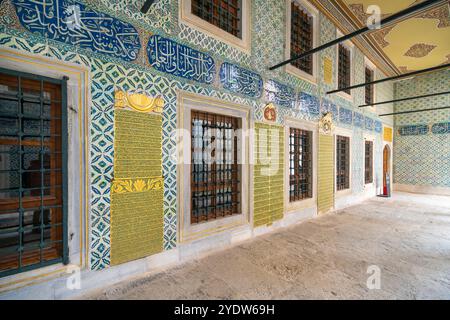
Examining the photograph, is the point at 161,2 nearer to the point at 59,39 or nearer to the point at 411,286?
the point at 59,39

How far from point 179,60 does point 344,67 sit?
21.3ft

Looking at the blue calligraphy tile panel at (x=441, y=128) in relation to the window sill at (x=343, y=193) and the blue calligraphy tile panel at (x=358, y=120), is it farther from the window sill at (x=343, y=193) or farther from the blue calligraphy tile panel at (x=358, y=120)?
the window sill at (x=343, y=193)

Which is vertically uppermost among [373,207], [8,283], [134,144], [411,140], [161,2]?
[161,2]

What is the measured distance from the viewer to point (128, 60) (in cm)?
276

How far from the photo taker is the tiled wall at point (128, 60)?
223 cm

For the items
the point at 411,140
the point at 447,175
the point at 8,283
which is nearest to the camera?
the point at 8,283

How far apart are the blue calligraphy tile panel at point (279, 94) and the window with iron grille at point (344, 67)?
3130 mm

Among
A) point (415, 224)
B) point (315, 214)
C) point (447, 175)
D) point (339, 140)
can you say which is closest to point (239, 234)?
point (315, 214)

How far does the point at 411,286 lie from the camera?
8.55 feet

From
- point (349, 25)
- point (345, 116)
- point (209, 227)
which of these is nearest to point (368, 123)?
point (345, 116)

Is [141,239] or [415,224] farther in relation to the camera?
[415,224]

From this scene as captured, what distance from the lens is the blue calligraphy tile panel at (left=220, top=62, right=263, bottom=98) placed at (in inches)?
149

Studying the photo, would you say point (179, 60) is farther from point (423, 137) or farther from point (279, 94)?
point (423, 137)

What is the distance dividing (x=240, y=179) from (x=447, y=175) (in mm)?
11470
